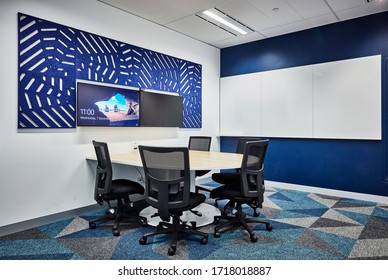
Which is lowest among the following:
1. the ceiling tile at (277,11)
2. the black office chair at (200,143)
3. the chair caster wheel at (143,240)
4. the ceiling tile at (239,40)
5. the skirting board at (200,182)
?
the chair caster wheel at (143,240)

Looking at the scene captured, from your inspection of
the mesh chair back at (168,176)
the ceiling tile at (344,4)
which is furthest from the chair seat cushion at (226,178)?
the ceiling tile at (344,4)

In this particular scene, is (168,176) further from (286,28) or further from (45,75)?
(286,28)

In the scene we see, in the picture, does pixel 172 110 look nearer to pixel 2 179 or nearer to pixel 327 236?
pixel 2 179

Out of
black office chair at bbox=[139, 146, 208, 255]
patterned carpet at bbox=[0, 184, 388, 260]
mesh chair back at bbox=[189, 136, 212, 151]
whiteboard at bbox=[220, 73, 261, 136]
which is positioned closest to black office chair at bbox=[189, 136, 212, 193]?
mesh chair back at bbox=[189, 136, 212, 151]

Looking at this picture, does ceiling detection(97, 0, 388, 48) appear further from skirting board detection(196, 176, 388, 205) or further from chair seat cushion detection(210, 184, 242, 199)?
skirting board detection(196, 176, 388, 205)

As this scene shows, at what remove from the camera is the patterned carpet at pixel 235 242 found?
8.04 ft

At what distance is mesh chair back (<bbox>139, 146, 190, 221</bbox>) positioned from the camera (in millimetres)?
2424

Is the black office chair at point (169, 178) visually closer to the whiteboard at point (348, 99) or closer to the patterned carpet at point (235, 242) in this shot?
the patterned carpet at point (235, 242)

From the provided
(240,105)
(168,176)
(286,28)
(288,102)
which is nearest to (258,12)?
(286,28)

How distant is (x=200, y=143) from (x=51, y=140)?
7.38ft

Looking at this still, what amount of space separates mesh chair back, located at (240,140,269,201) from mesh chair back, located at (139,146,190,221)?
1.96 ft

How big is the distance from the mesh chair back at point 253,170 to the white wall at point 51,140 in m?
2.09

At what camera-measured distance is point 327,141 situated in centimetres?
467

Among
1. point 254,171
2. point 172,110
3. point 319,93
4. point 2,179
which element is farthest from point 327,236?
point 2,179
